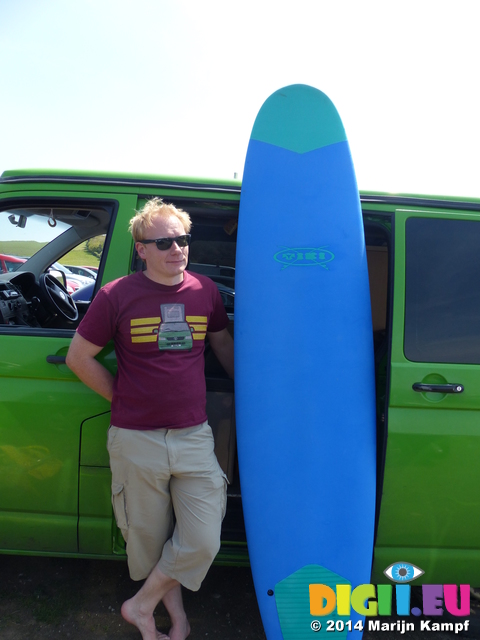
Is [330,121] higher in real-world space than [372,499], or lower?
higher

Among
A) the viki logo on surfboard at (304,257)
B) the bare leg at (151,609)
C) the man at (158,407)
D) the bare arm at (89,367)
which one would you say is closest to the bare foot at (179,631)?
the bare leg at (151,609)

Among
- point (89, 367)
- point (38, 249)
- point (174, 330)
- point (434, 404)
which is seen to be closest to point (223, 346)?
point (174, 330)

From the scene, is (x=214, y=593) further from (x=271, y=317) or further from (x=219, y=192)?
(x=219, y=192)

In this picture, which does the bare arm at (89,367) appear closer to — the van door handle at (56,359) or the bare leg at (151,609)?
the van door handle at (56,359)

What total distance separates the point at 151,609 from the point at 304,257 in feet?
5.91

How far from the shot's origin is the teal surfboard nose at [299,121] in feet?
8.32

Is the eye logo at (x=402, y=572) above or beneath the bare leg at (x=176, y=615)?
above

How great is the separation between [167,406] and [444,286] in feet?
4.62

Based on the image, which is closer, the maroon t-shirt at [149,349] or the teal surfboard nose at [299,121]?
the maroon t-shirt at [149,349]

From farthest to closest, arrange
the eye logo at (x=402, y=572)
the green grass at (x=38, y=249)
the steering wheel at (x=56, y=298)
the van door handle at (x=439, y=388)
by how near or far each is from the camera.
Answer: the steering wheel at (x=56, y=298)
the green grass at (x=38, y=249)
the eye logo at (x=402, y=572)
the van door handle at (x=439, y=388)

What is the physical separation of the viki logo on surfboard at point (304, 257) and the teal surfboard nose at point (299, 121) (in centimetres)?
56

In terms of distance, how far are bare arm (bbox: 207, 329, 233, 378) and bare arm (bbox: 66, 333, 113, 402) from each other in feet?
1.81

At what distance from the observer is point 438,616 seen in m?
2.49

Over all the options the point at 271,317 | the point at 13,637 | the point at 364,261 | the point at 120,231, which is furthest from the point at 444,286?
the point at 13,637
